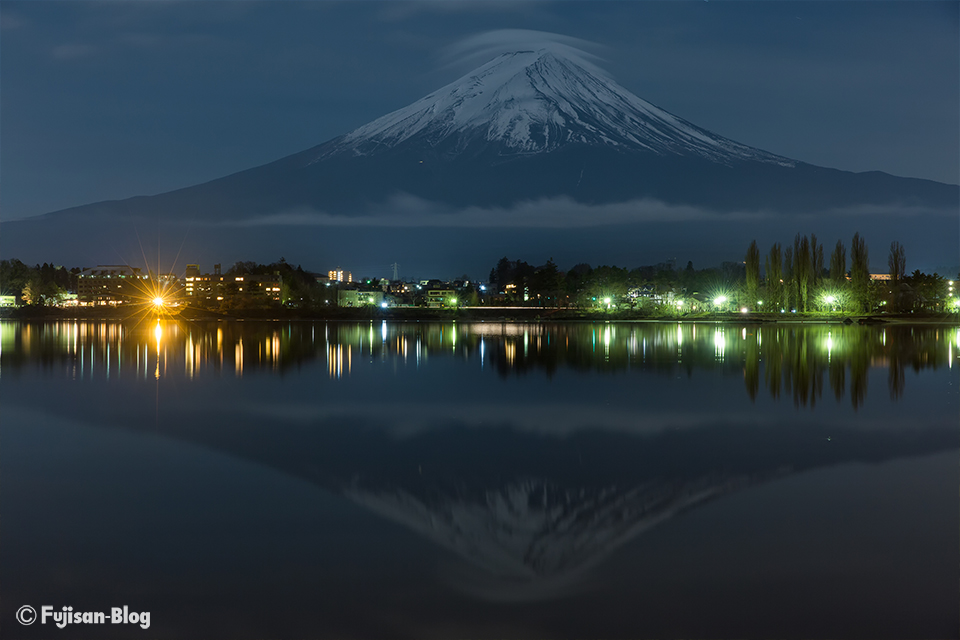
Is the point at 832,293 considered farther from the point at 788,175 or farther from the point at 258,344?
the point at 788,175

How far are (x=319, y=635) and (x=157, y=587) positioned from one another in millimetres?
1519

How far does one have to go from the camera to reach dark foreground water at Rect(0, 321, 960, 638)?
5617mm

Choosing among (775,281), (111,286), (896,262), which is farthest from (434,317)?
(111,286)

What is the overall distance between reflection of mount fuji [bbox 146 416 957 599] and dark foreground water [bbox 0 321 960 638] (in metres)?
0.05

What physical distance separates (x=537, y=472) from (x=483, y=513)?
1832mm

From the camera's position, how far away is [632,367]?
22594 mm

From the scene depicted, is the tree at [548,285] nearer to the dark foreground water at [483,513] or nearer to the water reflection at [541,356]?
the water reflection at [541,356]

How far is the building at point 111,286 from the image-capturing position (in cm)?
11988

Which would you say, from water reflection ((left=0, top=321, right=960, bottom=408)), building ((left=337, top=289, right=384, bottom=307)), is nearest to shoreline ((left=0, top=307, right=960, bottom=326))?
water reflection ((left=0, top=321, right=960, bottom=408))

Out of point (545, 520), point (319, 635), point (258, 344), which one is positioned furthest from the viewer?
point (258, 344)

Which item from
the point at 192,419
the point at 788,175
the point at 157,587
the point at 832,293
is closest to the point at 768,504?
the point at 157,587

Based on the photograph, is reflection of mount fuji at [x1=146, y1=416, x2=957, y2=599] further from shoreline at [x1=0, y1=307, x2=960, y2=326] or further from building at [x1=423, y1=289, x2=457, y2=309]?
building at [x1=423, y1=289, x2=457, y2=309]

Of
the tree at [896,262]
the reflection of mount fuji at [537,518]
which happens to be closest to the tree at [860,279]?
the tree at [896,262]

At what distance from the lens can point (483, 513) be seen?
25.5ft
